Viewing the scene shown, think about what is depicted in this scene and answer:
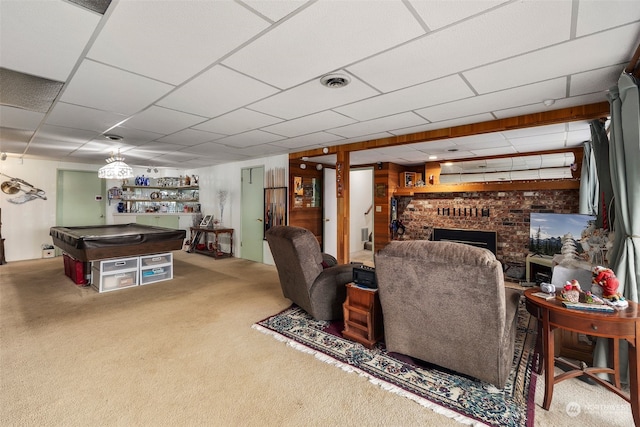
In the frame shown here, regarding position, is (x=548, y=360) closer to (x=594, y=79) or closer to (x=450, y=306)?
(x=450, y=306)

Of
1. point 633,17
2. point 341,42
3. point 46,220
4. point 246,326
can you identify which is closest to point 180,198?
point 46,220

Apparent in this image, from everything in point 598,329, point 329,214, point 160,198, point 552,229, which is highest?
point 160,198

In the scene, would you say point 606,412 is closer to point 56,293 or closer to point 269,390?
point 269,390

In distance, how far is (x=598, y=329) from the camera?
1.70 m

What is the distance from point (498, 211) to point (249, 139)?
477 centimetres

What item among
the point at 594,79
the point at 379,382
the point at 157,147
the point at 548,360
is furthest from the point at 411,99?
the point at 157,147

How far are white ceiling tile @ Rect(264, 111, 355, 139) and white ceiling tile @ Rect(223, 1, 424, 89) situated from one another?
1.07 metres

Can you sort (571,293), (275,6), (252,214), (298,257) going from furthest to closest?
(252,214) → (298,257) → (571,293) → (275,6)

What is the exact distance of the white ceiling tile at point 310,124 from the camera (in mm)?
3352

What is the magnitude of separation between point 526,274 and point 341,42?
4.88 m

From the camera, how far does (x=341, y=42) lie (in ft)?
5.91

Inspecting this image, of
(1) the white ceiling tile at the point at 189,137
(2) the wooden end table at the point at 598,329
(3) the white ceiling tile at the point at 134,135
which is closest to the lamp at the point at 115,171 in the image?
(3) the white ceiling tile at the point at 134,135

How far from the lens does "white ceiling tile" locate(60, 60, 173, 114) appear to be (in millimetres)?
2232
